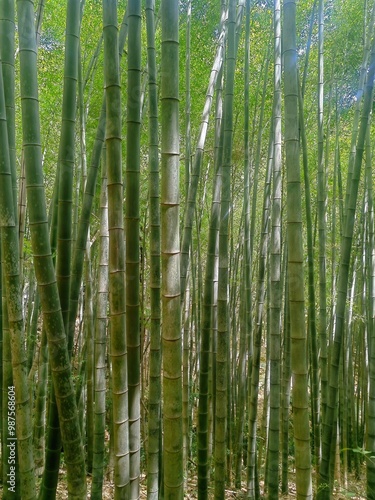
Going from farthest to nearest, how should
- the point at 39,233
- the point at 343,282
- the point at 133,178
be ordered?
the point at 343,282, the point at 133,178, the point at 39,233

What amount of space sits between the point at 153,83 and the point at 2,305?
1049mm

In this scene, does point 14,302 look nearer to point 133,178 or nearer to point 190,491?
point 133,178

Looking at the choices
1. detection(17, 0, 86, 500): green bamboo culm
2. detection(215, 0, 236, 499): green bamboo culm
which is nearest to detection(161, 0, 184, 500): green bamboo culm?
detection(17, 0, 86, 500): green bamboo culm

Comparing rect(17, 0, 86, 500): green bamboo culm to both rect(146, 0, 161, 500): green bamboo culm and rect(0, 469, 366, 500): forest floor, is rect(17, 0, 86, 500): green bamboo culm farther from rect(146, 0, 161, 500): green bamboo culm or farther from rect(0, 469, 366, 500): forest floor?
rect(0, 469, 366, 500): forest floor

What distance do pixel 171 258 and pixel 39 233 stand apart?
0.40 m

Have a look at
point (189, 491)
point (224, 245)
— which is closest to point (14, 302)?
point (224, 245)

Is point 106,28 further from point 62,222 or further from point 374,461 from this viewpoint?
point 374,461

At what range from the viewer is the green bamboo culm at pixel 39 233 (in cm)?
121

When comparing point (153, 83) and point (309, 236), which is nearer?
point (153, 83)

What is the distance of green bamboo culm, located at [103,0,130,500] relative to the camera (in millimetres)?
1238

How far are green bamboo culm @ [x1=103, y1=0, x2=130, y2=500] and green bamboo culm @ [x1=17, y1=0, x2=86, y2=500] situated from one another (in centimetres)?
15

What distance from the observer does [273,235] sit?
204cm

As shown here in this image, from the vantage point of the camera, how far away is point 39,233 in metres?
1.22

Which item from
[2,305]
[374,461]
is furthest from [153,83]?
[374,461]
